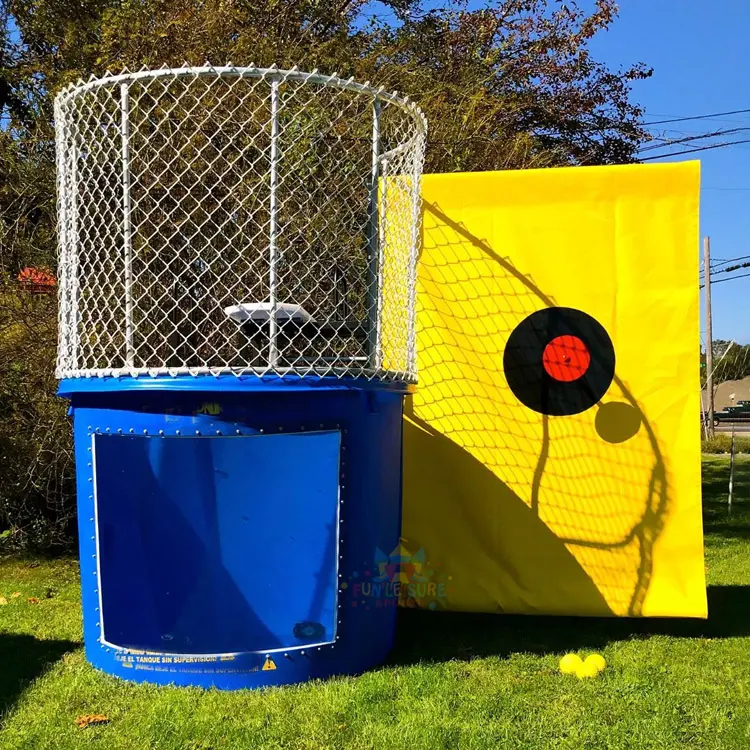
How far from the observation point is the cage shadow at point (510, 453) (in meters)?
4.48

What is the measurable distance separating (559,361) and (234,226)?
118 inches

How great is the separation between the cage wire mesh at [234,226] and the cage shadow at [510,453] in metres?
0.30

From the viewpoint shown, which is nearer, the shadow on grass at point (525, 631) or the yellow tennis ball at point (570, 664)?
the yellow tennis ball at point (570, 664)

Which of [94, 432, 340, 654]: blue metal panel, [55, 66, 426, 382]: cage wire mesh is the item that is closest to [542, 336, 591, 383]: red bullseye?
[55, 66, 426, 382]: cage wire mesh

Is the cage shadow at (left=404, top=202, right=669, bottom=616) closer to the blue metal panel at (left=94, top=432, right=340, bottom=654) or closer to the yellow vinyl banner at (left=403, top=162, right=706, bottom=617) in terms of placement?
the yellow vinyl banner at (left=403, top=162, right=706, bottom=617)

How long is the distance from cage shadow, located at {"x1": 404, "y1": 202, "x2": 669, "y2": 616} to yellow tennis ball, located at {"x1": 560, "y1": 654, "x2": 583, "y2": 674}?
636mm

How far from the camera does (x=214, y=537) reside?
3.38 meters

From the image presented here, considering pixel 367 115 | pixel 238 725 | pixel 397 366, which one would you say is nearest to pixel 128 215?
pixel 397 366

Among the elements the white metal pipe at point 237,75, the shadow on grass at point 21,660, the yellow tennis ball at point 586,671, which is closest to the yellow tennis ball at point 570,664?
the yellow tennis ball at point 586,671

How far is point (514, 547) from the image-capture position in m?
4.57

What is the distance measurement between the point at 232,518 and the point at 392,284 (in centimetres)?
192

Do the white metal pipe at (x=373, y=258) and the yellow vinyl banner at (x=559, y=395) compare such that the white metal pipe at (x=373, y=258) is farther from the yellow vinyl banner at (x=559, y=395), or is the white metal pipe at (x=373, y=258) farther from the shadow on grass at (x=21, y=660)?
the shadow on grass at (x=21, y=660)

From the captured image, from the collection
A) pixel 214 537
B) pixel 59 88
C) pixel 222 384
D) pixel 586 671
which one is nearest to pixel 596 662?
pixel 586 671

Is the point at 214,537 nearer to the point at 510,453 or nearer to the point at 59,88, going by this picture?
the point at 510,453
